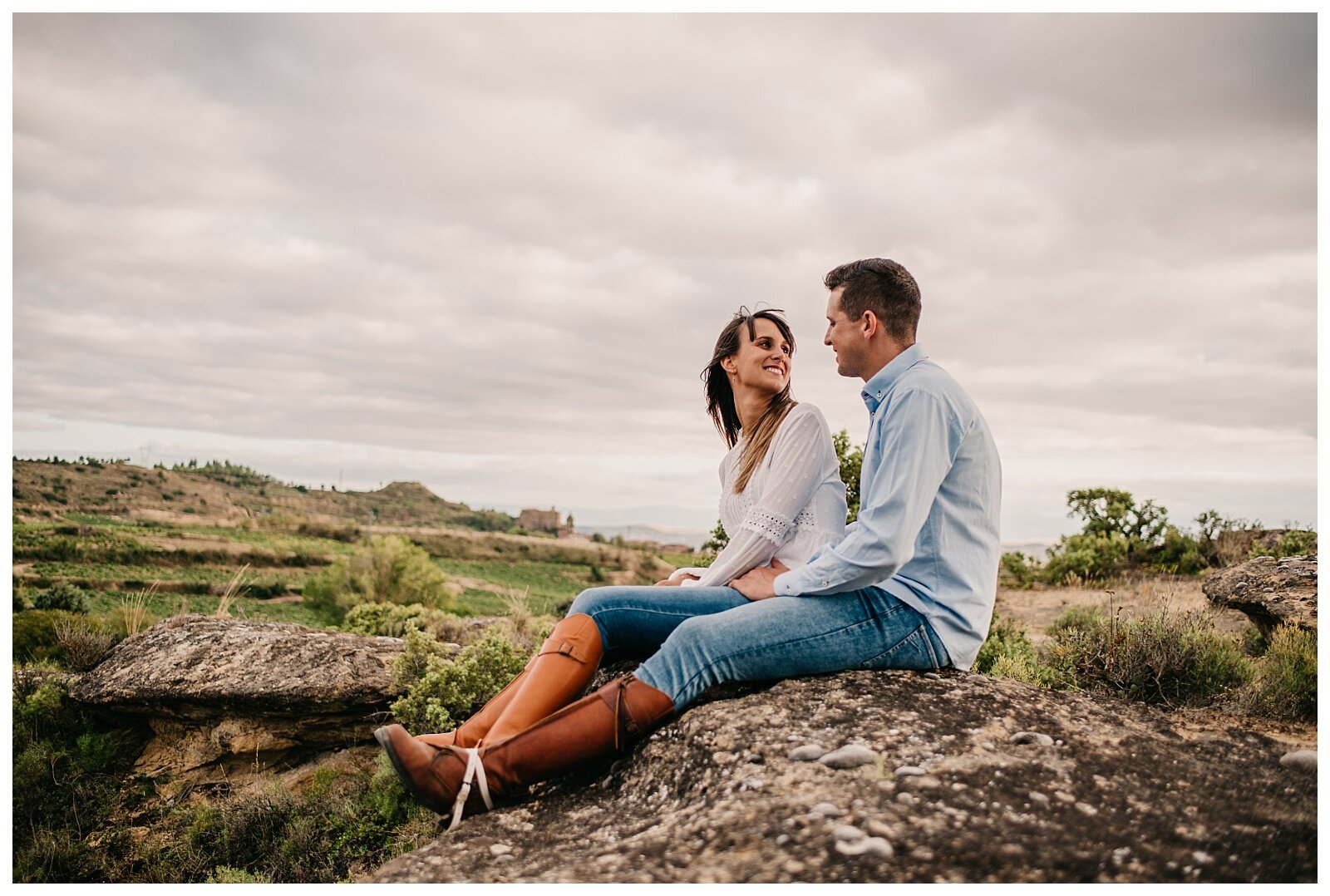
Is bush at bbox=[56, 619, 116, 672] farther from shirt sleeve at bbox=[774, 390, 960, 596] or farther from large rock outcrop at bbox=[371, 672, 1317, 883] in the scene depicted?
shirt sleeve at bbox=[774, 390, 960, 596]

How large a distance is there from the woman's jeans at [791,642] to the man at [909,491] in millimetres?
16

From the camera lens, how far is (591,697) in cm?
326

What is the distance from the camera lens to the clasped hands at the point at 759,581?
12.3 ft

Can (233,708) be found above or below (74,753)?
above

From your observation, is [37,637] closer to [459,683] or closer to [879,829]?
[459,683]

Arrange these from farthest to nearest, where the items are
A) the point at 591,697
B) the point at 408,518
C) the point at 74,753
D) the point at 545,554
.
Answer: the point at 408,518
the point at 545,554
the point at 74,753
the point at 591,697

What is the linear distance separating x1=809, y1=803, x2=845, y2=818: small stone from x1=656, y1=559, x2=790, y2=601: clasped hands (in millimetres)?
1260

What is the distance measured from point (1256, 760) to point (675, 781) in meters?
2.13

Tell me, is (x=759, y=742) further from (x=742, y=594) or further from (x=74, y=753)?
(x=74, y=753)

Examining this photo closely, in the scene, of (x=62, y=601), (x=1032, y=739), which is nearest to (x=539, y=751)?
(x=1032, y=739)

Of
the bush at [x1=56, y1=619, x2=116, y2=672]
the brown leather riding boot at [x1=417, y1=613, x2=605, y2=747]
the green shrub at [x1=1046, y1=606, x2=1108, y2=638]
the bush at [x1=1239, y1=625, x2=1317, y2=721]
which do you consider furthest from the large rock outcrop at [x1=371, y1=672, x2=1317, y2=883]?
the bush at [x1=56, y1=619, x2=116, y2=672]

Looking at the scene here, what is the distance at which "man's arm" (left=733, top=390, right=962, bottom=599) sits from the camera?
3025 millimetres
